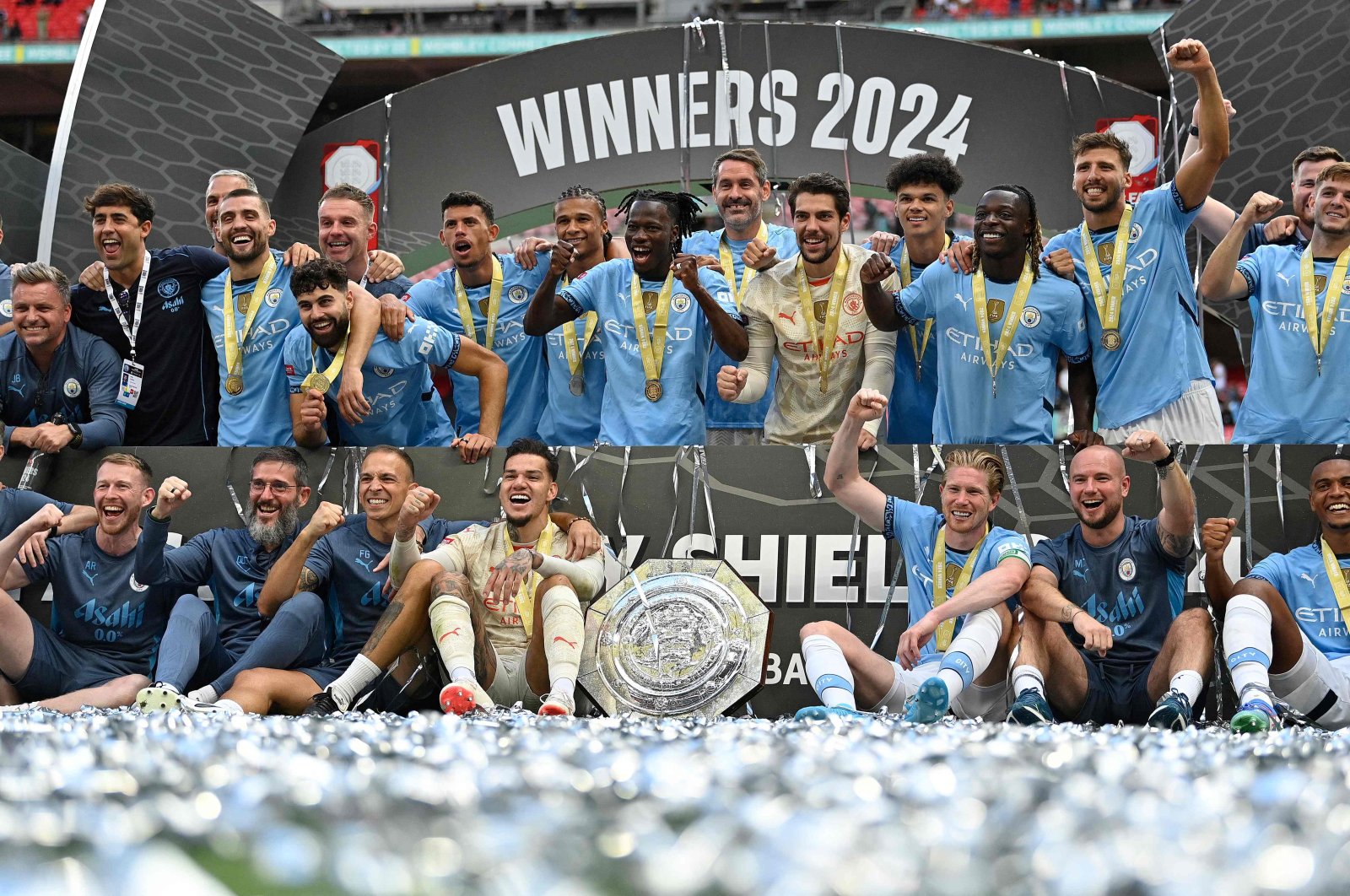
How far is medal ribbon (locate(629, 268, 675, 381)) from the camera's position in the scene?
5391mm

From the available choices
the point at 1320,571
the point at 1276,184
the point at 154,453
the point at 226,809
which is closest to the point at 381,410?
the point at 154,453

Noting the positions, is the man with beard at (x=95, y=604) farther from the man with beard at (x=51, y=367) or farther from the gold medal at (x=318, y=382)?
the gold medal at (x=318, y=382)

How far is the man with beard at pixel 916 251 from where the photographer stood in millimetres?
5516

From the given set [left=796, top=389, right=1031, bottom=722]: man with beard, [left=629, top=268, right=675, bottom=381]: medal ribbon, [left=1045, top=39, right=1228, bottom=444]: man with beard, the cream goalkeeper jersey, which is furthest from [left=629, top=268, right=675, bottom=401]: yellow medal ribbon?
[left=1045, top=39, right=1228, bottom=444]: man with beard

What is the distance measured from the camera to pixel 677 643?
452 cm

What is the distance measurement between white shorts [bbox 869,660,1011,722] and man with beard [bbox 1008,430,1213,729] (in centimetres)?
16

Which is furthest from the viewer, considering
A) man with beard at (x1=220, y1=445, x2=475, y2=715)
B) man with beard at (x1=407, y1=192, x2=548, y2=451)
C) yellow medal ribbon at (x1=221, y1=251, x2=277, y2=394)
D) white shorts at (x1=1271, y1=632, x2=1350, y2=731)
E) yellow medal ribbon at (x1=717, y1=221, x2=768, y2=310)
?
man with beard at (x1=407, y1=192, x2=548, y2=451)

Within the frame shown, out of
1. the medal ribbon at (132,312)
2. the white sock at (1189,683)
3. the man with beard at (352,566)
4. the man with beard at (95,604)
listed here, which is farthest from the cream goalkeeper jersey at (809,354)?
the man with beard at (95,604)

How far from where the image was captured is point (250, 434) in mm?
5480

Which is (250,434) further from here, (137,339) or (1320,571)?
(1320,571)

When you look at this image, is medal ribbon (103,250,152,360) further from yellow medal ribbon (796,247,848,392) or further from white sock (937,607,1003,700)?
white sock (937,607,1003,700)

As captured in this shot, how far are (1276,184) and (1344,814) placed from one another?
6.47 metres

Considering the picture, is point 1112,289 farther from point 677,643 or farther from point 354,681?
point 354,681

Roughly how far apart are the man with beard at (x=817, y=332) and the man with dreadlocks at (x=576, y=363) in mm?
738
